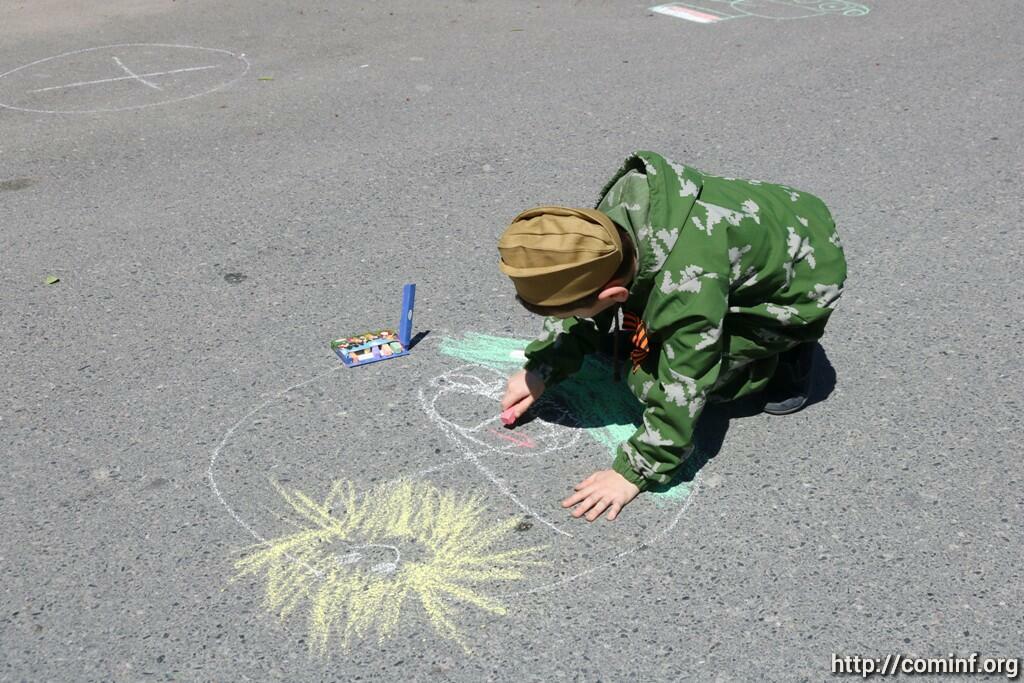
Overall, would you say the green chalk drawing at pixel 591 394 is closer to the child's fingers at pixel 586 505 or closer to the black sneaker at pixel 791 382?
the child's fingers at pixel 586 505

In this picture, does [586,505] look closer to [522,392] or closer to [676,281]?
[522,392]

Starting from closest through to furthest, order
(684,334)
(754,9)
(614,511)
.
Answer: (684,334), (614,511), (754,9)

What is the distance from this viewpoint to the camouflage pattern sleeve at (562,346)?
9.45 feet

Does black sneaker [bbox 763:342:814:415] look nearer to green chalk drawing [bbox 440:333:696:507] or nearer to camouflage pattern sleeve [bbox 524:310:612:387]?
green chalk drawing [bbox 440:333:696:507]

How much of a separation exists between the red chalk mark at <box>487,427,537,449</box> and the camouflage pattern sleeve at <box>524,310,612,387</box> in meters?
0.18

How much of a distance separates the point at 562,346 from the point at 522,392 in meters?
0.19

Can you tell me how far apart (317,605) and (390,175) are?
279 centimetres

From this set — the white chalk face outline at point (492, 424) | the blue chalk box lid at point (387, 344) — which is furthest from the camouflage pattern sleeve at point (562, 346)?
the blue chalk box lid at point (387, 344)

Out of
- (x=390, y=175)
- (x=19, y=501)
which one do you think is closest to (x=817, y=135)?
(x=390, y=175)

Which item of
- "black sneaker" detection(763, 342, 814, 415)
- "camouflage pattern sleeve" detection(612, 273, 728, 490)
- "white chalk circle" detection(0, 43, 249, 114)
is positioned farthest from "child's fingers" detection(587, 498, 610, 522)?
"white chalk circle" detection(0, 43, 249, 114)

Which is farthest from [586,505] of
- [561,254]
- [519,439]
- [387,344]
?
[387,344]

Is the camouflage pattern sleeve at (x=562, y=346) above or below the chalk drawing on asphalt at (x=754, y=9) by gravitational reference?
below

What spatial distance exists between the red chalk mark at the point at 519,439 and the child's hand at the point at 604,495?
0.96 ft

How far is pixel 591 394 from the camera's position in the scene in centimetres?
312
